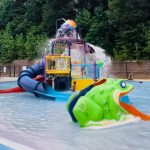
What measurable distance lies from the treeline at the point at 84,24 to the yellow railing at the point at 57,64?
11528mm

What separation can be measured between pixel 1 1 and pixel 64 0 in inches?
426

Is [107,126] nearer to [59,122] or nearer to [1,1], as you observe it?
[59,122]

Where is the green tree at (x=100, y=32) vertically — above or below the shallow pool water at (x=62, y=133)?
above

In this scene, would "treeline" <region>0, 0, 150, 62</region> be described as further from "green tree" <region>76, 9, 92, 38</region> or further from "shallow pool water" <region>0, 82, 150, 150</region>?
"shallow pool water" <region>0, 82, 150, 150</region>

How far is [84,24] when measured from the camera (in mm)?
32156

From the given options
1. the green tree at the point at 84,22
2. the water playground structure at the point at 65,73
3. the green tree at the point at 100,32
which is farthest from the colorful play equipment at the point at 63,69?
the green tree at the point at 84,22

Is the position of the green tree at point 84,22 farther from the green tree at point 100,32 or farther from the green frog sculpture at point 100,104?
the green frog sculpture at point 100,104

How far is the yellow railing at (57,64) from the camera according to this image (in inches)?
562

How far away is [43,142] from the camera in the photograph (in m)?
6.06

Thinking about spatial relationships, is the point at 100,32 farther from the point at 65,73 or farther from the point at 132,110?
the point at 132,110

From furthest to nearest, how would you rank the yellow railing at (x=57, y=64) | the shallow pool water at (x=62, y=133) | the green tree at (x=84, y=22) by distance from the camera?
the green tree at (x=84, y=22) < the yellow railing at (x=57, y=64) < the shallow pool water at (x=62, y=133)

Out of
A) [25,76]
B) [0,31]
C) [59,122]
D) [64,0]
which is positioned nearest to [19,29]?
[0,31]

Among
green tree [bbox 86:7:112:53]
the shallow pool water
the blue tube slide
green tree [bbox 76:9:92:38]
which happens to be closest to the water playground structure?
the blue tube slide

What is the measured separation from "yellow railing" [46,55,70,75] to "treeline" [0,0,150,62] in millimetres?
11528
